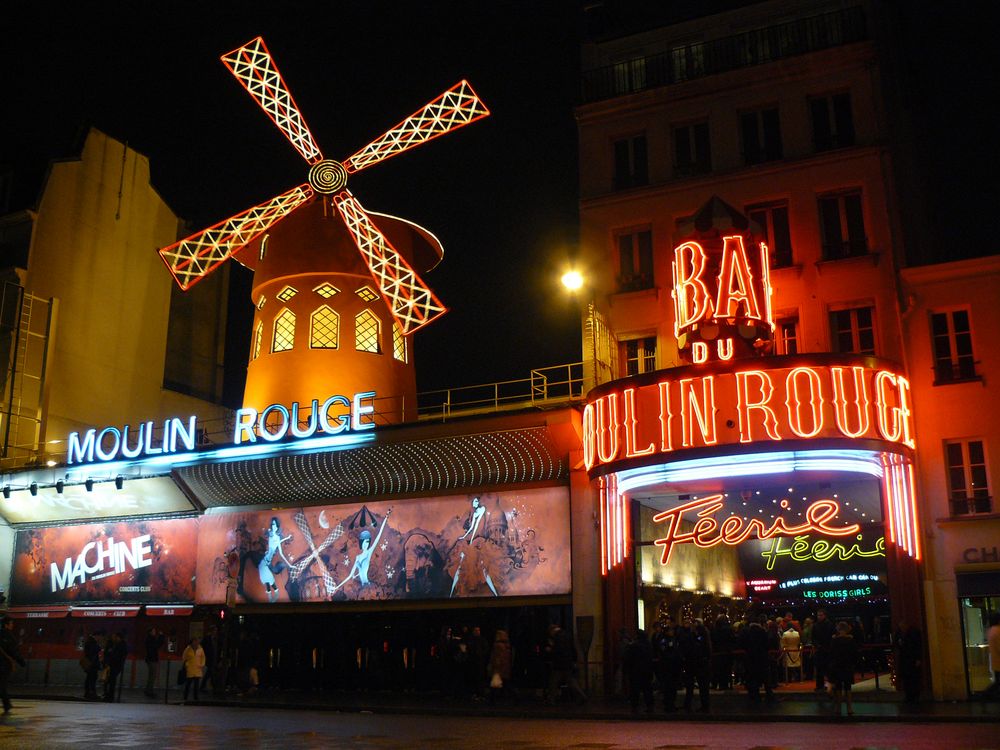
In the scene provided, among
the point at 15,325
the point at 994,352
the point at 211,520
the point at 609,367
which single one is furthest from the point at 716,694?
the point at 15,325

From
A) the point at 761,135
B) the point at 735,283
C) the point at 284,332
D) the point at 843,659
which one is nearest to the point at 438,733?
the point at 843,659

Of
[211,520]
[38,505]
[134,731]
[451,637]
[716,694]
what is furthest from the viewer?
[38,505]

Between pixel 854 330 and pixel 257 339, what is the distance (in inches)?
502

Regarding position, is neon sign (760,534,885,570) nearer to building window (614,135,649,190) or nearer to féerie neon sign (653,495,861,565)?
féerie neon sign (653,495,861,565)

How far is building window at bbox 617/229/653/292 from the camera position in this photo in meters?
18.1

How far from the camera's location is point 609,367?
57.7 feet

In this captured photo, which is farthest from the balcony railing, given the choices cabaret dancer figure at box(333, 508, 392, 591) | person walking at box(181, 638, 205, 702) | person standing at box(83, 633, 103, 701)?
person standing at box(83, 633, 103, 701)

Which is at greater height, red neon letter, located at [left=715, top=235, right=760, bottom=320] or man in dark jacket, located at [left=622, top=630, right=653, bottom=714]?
red neon letter, located at [left=715, top=235, right=760, bottom=320]

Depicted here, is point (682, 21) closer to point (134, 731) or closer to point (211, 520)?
point (211, 520)

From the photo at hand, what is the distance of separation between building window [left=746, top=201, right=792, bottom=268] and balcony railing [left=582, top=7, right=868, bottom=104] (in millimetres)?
2682

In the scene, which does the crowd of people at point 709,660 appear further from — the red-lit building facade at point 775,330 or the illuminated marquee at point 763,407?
the illuminated marquee at point 763,407

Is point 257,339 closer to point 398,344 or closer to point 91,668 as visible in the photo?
point 398,344

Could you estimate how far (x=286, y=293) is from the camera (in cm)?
2256

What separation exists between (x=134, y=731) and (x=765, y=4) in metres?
15.9
